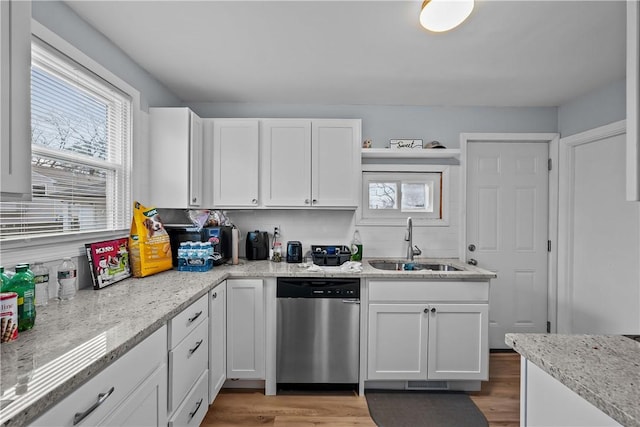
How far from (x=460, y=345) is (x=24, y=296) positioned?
249 cm

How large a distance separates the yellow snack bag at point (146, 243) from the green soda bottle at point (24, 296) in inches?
33.0

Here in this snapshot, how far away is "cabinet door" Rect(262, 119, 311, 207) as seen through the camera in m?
2.74

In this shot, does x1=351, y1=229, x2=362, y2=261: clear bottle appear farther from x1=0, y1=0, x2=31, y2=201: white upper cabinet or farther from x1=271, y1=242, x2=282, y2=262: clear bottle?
x1=0, y1=0, x2=31, y2=201: white upper cabinet

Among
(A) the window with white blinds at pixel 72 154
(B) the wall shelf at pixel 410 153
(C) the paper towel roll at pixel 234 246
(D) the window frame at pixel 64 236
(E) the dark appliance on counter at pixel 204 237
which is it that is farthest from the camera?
(B) the wall shelf at pixel 410 153

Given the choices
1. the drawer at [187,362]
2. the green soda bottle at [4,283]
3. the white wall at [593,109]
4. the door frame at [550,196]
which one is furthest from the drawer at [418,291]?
the green soda bottle at [4,283]

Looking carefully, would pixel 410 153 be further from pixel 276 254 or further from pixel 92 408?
pixel 92 408

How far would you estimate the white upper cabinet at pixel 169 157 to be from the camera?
2.44m

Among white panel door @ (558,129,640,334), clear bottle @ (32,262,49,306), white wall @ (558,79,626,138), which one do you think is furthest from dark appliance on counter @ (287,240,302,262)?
white wall @ (558,79,626,138)

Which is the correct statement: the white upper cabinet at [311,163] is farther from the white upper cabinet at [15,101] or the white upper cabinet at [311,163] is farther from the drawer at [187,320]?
the white upper cabinet at [15,101]

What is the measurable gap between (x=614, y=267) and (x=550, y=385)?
2451 millimetres

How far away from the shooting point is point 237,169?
2744mm

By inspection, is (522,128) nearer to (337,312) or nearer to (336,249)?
(336,249)

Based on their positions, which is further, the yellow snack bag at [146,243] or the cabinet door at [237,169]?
the cabinet door at [237,169]

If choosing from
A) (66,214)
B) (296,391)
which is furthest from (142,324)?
(296,391)
